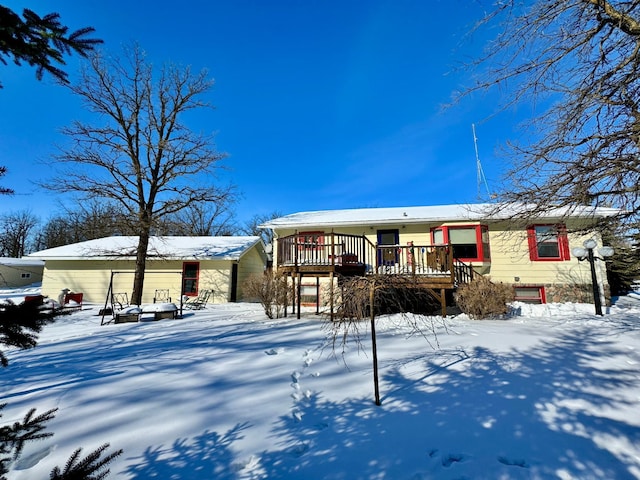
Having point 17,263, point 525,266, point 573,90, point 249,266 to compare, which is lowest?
point 525,266

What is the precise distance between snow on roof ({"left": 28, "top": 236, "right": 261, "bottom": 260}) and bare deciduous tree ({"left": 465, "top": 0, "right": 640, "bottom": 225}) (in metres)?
13.6

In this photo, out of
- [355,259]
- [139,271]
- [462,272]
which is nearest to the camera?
[355,259]

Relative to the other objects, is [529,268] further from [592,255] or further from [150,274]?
[150,274]

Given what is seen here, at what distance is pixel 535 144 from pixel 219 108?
1421 centimetres

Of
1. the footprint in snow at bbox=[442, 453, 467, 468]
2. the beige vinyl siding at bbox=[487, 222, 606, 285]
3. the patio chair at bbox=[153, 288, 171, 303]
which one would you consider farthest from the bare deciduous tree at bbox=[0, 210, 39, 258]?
the footprint in snow at bbox=[442, 453, 467, 468]

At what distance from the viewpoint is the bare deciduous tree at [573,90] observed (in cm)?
423

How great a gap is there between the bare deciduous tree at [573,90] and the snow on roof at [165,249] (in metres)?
13.6

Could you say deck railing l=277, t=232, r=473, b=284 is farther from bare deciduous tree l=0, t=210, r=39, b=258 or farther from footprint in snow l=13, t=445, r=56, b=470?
bare deciduous tree l=0, t=210, r=39, b=258

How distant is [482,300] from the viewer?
8.96 metres

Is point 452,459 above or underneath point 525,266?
underneath

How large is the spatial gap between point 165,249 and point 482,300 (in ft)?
52.3

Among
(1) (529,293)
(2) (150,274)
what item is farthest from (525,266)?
(2) (150,274)

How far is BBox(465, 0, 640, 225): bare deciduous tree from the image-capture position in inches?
166

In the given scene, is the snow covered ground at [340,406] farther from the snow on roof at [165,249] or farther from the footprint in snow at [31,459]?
the snow on roof at [165,249]
